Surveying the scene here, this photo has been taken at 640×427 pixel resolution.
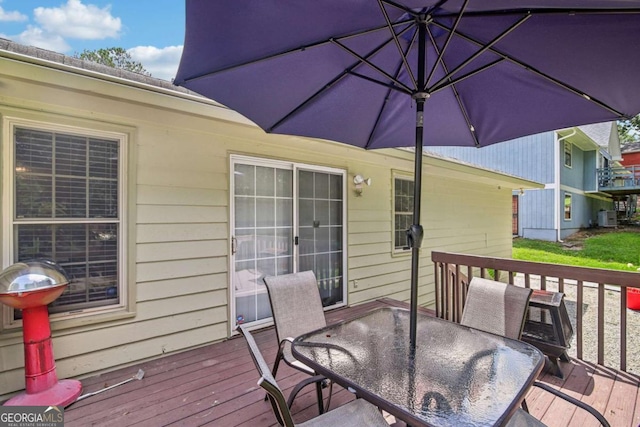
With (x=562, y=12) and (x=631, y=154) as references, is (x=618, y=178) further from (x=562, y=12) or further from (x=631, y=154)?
(x=562, y=12)

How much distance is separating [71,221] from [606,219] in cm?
2261

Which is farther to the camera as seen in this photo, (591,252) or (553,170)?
(553,170)

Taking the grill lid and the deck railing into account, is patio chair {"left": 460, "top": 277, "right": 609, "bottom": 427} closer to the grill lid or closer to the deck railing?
the deck railing

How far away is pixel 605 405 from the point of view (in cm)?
230

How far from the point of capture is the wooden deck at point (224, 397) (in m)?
2.17

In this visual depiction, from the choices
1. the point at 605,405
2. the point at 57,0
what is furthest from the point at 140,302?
the point at 57,0

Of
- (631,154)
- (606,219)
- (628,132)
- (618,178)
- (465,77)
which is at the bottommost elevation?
(606,219)

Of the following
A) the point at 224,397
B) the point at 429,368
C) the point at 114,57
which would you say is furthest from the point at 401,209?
the point at 114,57

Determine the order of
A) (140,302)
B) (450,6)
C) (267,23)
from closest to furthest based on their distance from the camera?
(450,6)
(267,23)
(140,302)

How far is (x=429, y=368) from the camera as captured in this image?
1.53 m

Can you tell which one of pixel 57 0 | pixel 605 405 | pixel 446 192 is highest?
pixel 57 0

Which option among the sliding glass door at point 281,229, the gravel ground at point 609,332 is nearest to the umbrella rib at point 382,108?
the sliding glass door at point 281,229

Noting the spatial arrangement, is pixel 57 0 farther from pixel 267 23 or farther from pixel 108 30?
pixel 267 23

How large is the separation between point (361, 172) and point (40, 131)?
374 cm
